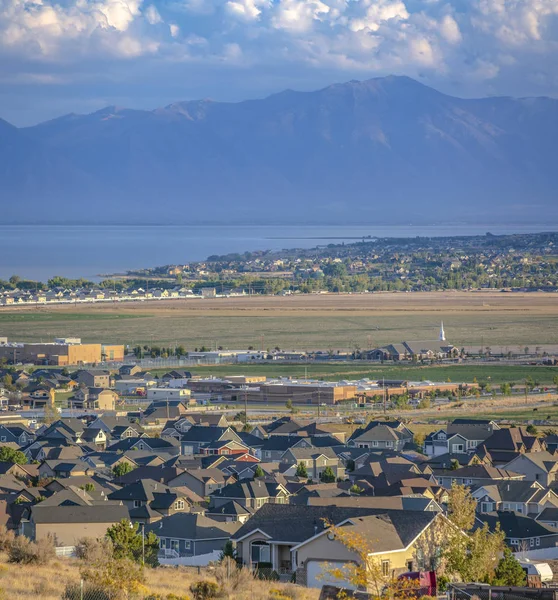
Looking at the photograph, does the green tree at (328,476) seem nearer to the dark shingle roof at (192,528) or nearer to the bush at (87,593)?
the dark shingle roof at (192,528)

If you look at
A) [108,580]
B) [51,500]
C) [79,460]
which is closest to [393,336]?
[79,460]

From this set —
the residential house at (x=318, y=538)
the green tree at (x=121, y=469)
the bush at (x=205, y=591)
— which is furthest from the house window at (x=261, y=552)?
the green tree at (x=121, y=469)

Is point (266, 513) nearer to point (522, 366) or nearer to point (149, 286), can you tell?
point (522, 366)

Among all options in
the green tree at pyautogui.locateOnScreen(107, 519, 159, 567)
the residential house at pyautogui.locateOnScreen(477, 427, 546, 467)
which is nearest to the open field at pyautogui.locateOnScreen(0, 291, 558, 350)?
the residential house at pyautogui.locateOnScreen(477, 427, 546, 467)

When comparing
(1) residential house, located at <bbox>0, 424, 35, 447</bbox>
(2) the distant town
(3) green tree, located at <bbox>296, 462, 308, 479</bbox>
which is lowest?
(3) green tree, located at <bbox>296, 462, 308, 479</bbox>

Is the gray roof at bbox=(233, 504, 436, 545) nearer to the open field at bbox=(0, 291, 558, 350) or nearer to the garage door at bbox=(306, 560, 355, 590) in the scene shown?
the garage door at bbox=(306, 560, 355, 590)

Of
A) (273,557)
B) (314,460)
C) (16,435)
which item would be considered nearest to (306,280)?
(16,435)
